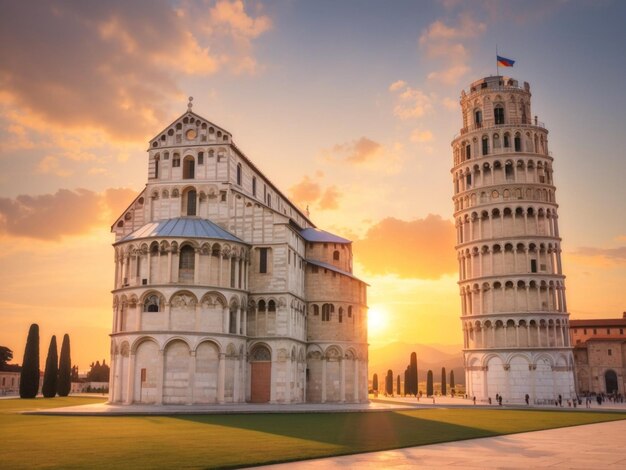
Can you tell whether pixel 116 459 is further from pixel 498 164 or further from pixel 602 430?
pixel 498 164

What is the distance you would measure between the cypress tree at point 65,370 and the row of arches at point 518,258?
51.8 metres

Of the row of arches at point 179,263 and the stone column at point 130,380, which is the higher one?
the row of arches at point 179,263

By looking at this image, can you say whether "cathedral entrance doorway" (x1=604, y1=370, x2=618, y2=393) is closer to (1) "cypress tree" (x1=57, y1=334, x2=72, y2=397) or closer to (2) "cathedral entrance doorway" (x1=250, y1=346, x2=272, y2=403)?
Answer: (2) "cathedral entrance doorway" (x1=250, y1=346, x2=272, y2=403)

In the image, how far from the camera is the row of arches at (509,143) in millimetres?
79125

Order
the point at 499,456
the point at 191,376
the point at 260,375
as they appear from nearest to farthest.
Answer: the point at 499,456 → the point at 191,376 → the point at 260,375

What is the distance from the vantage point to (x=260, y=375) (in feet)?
184

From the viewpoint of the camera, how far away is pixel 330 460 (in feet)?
65.3

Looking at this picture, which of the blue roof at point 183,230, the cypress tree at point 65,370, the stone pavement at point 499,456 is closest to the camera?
the stone pavement at point 499,456

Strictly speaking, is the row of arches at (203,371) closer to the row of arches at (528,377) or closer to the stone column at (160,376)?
the stone column at (160,376)

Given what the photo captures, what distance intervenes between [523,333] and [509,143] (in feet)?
76.5

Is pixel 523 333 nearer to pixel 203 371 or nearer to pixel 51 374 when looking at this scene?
pixel 203 371

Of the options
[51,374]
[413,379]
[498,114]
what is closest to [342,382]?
[51,374]

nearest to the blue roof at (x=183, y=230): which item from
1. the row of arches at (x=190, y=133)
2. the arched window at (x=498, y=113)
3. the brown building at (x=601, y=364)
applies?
the row of arches at (x=190, y=133)

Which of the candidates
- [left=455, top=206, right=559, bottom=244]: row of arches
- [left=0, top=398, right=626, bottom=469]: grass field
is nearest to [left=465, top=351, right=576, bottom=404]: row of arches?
[left=455, top=206, right=559, bottom=244]: row of arches
